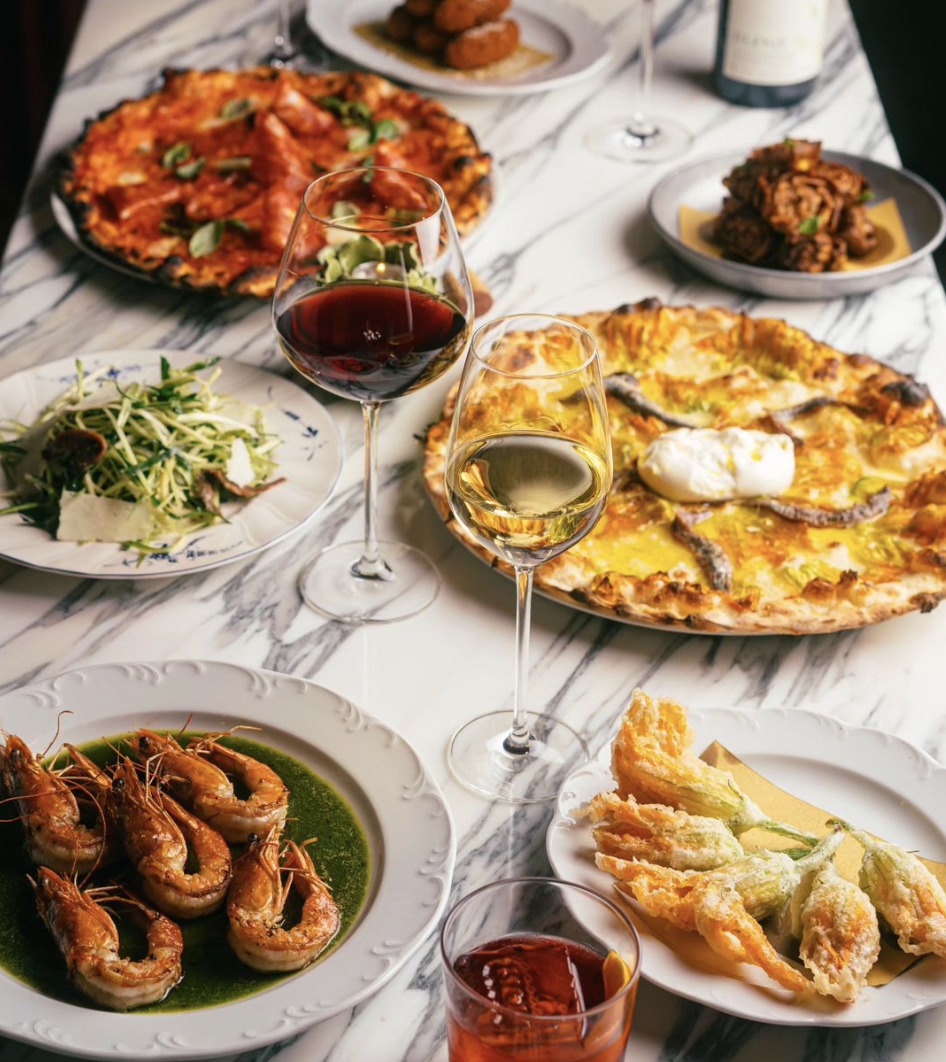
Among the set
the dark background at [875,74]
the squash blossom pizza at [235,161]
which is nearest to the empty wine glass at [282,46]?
the squash blossom pizza at [235,161]

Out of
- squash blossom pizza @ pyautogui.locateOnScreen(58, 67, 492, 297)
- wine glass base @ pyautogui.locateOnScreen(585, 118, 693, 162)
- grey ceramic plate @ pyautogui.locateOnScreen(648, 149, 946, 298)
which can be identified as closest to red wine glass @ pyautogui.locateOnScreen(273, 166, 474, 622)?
squash blossom pizza @ pyautogui.locateOnScreen(58, 67, 492, 297)

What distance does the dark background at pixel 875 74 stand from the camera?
16.1 feet

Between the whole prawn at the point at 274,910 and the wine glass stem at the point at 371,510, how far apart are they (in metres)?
0.56

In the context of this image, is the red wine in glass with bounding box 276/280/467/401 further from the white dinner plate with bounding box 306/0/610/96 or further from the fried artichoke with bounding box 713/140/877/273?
the white dinner plate with bounding box 306/0/610/96

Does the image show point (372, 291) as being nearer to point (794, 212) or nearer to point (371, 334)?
point (371, 334)

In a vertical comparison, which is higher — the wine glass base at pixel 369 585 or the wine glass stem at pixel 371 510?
the wine glass stem at pixel 371 510

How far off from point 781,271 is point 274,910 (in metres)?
1.60

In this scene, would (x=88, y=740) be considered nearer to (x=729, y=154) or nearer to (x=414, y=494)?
(x=414, y=494)

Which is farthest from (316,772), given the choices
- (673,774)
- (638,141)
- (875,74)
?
(875,74)

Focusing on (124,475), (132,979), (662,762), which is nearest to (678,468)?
(662,762)

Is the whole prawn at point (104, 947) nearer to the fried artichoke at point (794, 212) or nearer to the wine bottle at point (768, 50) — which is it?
the fried artichoke at point (794, 212)

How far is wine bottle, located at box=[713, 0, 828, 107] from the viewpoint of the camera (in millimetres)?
2799

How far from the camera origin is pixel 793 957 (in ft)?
4.00

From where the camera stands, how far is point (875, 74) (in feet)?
19.0
